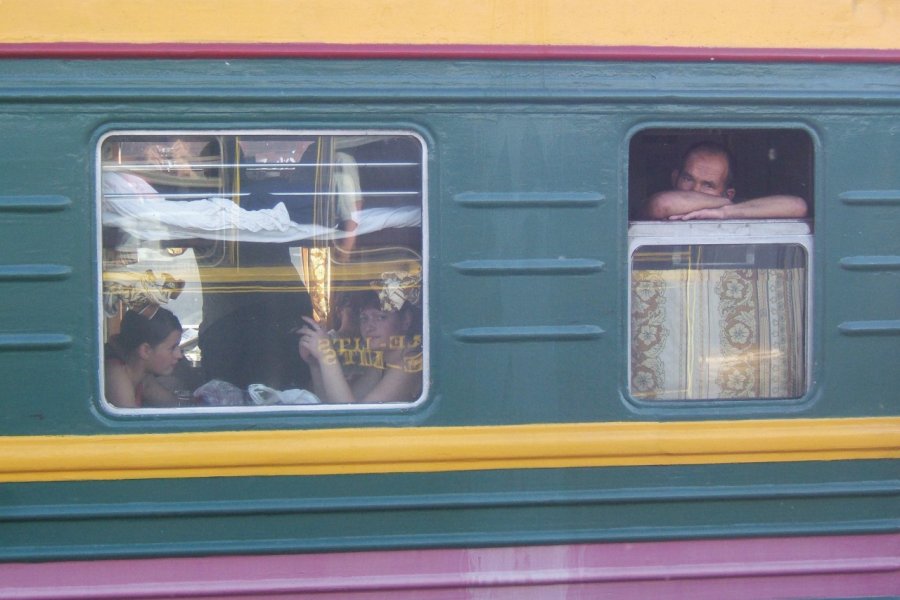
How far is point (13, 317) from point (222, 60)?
2.76 ft

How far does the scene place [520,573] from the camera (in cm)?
270

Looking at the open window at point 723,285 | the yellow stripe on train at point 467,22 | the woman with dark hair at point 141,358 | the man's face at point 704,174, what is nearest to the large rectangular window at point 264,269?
the woman with dark hair at point 141,358

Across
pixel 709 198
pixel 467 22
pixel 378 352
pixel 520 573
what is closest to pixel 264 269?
pixel 378 352

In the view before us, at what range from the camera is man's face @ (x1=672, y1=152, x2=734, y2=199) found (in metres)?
2.85

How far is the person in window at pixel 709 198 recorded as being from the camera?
2797mm

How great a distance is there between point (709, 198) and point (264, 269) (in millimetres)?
1246

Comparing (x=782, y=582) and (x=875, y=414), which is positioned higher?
(x=875, y=414)

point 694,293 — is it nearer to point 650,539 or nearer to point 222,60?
point 650,539

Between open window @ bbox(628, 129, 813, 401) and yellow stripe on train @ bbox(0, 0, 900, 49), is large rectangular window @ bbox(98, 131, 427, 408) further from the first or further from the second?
open window @ bbox(628, 129, 813, 401)

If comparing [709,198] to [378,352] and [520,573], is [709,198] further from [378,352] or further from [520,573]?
[520,573]

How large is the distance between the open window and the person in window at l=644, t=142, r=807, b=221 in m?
0.02

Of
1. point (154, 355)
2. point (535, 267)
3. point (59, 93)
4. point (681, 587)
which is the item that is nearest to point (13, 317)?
point (154, 355)

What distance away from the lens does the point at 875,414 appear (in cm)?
278

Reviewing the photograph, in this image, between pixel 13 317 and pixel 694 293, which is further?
pixel 694 293
